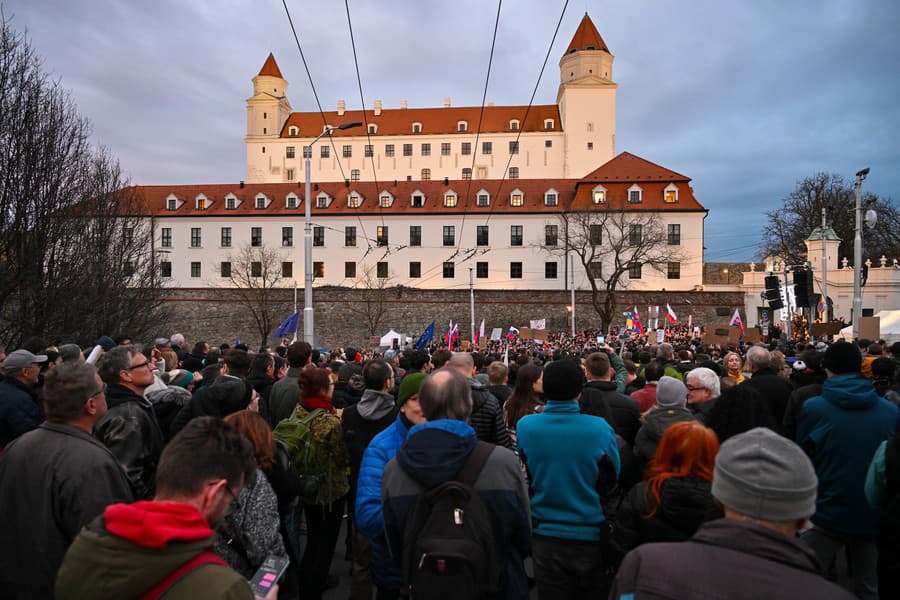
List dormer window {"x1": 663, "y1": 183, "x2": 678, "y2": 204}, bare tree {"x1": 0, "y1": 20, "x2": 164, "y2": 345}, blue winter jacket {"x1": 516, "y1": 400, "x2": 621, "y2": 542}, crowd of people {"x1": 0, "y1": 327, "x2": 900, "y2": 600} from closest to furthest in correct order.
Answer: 1. crowd of people {"x1": 0, "y1": 327, "x2": 900, "y2": 600}
2. blue winter jacket {"x1": 516, "y1": 400, "x2": 621, "y2": 542}
3. bare tree {"x1": 0, "y1": 20, "x2": 164, "y2": 345}
4. dormer window {"x1": 663, "y1": 183, "x2": 678, "y2": 204}

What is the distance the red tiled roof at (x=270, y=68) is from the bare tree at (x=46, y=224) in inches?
2593

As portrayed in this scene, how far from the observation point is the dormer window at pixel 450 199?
6184cm

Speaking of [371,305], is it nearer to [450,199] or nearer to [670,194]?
[450,199]

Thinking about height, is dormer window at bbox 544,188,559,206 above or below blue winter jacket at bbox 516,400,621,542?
above

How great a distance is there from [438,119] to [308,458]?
82655mm

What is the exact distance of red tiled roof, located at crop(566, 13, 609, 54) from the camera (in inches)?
2958

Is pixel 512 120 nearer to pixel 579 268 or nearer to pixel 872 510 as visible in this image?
pixel 579 268

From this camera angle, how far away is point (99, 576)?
187cm

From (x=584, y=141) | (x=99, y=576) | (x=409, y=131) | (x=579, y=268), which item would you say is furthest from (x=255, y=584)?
(x=409, y=131)

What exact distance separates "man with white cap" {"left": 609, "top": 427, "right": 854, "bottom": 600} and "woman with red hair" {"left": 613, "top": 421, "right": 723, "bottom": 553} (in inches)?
49.2

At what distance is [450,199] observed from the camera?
204 ft

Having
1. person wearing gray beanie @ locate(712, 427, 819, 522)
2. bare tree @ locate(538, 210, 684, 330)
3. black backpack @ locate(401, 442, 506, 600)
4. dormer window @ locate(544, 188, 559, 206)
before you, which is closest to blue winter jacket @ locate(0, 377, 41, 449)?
black backpack @ locate(401, 442, 506, 600)

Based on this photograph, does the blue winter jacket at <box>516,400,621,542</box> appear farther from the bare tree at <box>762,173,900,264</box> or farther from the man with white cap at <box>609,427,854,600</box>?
the bare tree at <box>762,173,900,264</box>

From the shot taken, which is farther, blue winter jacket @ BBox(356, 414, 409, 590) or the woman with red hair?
blue winter jacket @ BBox(356, 414, 409, 590)
